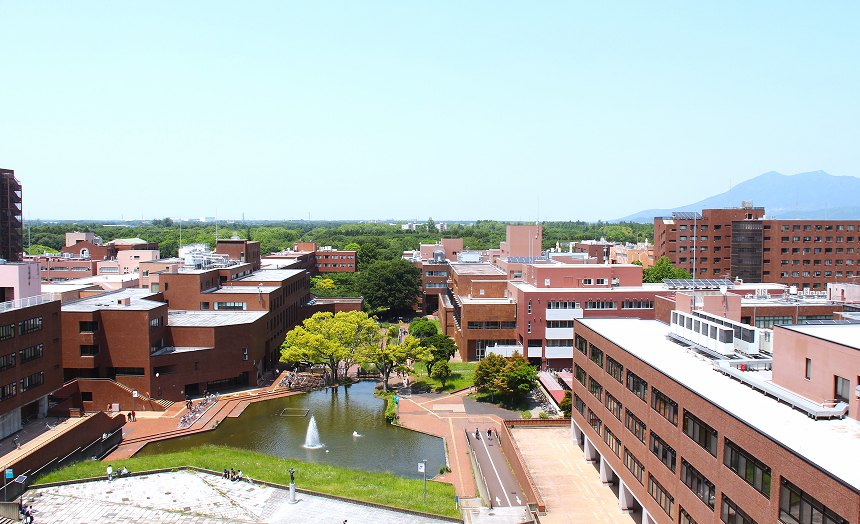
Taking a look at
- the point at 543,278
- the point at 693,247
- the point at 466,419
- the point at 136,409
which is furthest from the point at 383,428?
the point at 693,247

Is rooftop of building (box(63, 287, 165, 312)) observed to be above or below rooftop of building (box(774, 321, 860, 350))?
below

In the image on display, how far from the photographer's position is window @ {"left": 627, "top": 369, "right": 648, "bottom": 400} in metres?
28.2

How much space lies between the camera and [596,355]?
35.9 meters

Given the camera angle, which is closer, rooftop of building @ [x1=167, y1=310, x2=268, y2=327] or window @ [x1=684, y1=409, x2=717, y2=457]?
window @ [x1=684, y1=409, x2=717, y2=457]

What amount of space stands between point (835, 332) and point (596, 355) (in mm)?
14335

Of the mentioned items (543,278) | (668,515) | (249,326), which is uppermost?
(543,278)

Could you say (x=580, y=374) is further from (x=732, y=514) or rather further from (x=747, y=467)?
(x=747, y=467)

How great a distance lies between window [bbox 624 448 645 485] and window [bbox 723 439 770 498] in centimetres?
809

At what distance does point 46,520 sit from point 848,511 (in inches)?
1335

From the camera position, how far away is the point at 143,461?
1483 inches

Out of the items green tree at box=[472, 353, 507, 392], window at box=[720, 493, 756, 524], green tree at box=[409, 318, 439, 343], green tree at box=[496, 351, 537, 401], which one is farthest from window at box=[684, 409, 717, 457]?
green tree at box=[409, 318, 439, 343]

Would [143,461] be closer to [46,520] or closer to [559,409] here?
[46,520]

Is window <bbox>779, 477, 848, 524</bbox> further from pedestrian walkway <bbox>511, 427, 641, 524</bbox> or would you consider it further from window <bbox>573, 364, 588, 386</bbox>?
window <bbox>573, 364, 588, 386</bbox>

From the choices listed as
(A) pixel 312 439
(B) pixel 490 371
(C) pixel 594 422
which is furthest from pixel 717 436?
(B) pixel 490 371
